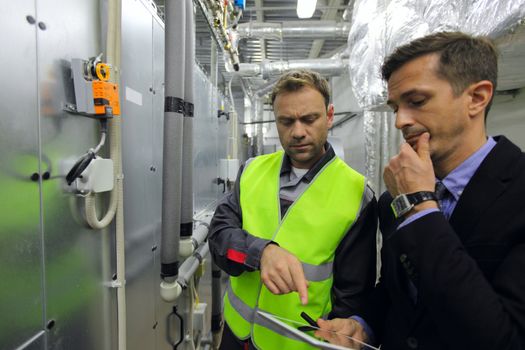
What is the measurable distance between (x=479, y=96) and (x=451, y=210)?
10.1 inches

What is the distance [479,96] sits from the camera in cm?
61

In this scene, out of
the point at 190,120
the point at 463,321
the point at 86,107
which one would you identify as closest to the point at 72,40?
the point at 86,107

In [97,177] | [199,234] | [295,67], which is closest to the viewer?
[97,177]

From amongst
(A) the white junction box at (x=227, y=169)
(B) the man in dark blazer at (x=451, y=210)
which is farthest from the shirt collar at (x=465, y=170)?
(A) the white junction box at (x=227, y=169)

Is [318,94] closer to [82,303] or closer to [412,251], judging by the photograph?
[412,251]

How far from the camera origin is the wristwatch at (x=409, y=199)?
0.55m

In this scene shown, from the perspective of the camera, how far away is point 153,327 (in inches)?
46.2

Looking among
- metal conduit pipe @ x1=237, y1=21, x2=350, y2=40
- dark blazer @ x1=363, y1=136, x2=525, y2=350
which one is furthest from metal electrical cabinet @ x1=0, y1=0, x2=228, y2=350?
metal conduit pipe @ x1=237, y1=21, x2=350, y2=40

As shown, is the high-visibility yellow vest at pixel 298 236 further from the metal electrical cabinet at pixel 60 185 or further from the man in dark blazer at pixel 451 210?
the metal electrical cabinet at pixel 60 185

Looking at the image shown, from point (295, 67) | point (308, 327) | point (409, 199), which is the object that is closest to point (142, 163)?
point (308, 327)

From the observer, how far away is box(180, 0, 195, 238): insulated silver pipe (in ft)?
3.38

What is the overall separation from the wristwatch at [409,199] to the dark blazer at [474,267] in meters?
0.04

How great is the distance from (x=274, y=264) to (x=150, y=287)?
703 mm

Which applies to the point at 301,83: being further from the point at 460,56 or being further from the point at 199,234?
the point at 199,234
